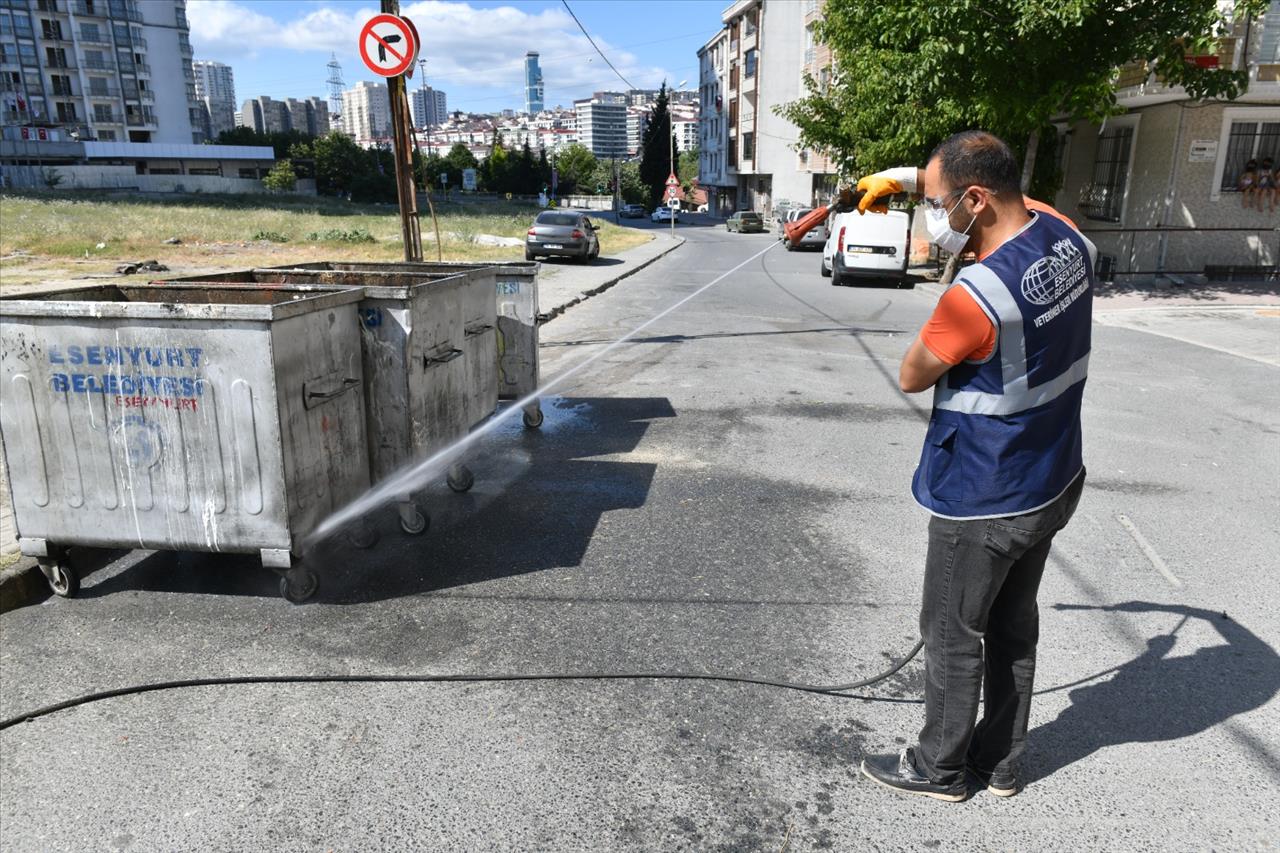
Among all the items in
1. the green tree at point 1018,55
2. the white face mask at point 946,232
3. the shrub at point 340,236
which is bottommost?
the shrub at point 340,236

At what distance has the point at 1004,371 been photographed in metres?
2.49

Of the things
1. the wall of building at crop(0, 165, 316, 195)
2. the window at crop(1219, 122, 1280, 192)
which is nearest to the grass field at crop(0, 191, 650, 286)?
the wall of building at crop(0, 165, 316, 195)

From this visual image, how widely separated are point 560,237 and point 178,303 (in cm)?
2145

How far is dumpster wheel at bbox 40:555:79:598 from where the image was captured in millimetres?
4285

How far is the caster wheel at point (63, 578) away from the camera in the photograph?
4.32 m

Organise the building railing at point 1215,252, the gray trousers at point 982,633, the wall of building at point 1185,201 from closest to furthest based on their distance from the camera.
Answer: the gray trousers at point 982,633 < the wall of building at point 1185,201 < the building railing at point 1215,252

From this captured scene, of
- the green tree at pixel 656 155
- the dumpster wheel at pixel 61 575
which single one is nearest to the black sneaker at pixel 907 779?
the dumpster wheel at pixel 61 575

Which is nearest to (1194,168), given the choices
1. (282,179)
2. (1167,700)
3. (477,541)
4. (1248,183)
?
(1248,183)

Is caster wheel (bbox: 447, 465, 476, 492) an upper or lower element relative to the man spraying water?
lower

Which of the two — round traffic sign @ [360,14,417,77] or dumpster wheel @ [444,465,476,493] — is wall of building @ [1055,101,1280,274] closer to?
round traffic sign @ [360,14,417,77]

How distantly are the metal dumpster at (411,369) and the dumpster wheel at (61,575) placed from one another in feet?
4.91

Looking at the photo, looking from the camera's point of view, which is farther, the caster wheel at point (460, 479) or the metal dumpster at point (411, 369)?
the caster wheel at point (460, 479)

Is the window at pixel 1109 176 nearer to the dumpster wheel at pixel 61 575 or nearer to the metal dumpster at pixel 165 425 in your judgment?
the metal dumpster at pixel 165 425

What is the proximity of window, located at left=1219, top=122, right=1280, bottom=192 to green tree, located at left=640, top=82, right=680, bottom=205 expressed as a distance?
270 feet
